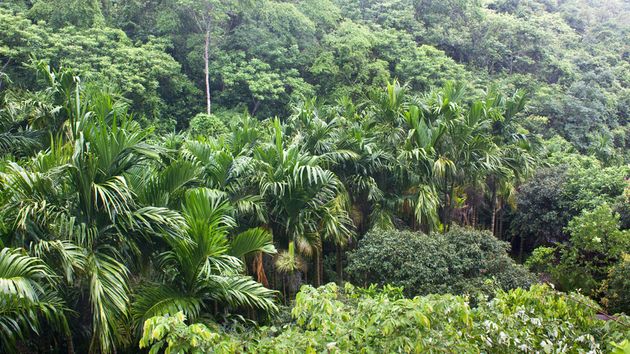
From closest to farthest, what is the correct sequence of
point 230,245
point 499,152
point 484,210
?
1. point 230,245
2. point 499,152
3. point 484,210

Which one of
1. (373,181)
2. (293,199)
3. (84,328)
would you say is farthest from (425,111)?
(84,328)

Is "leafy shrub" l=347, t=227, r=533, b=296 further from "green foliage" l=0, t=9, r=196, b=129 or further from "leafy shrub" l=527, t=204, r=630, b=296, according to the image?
"green foliage" l=0, t=9, r=196, b=129

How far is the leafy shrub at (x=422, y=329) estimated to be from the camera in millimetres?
4230

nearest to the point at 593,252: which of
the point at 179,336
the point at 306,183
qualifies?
the point at 306,183

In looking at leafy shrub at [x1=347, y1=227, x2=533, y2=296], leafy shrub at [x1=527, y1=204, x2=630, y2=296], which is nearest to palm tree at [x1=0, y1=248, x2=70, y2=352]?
leafy shrub at [x1=347, y1=227, x2=533, y2=296]

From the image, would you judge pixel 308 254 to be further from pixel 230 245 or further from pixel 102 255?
pixel 102 255

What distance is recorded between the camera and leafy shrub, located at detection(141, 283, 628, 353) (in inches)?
167

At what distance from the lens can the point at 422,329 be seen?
14.3ft

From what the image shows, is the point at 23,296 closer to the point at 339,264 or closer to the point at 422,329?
the point at 422,329

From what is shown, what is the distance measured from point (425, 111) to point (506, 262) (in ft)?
12.5

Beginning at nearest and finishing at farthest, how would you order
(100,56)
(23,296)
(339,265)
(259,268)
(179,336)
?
(179,336) < (23,296) < (259,268) < (339,265) < (100,56)

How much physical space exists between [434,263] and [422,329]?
4968mm

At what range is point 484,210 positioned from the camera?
1600 centimetres

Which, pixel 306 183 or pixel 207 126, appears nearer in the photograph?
pixel 306 183
